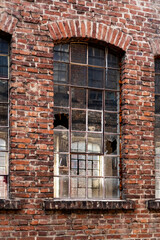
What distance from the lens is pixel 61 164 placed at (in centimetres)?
669

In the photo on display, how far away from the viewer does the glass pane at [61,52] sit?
6.82m

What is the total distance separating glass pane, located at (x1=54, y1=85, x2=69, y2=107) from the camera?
677 cm

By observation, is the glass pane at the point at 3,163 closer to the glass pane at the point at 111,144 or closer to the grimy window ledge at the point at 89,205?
the grimy window ledge at the point at 89,205

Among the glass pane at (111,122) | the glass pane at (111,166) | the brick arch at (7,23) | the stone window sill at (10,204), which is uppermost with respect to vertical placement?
the brick arch at (7,23)

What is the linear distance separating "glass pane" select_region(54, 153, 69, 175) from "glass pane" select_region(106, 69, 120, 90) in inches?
58.1

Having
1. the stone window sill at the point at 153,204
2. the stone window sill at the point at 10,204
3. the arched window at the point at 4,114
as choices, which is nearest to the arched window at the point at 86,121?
the stone window sill at the point at 153,204

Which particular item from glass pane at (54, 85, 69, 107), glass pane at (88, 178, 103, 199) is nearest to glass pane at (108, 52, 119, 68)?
glass pane at (54, 85, 69, 107)

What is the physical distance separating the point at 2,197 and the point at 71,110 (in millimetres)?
1798

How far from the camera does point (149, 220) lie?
23.0 feet

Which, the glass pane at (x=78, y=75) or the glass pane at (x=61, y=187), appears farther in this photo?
the glass pane at (x=78, y=75)

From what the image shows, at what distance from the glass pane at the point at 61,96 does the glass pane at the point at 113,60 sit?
3.13 ft

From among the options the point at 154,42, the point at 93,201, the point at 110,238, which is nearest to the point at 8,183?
the point at 93,201

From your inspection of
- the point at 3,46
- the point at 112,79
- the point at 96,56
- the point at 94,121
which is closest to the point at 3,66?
the point at 3,46

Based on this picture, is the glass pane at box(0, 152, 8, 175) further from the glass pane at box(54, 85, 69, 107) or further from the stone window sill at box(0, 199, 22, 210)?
the glass pane at box(54, 85, 69, 107)
